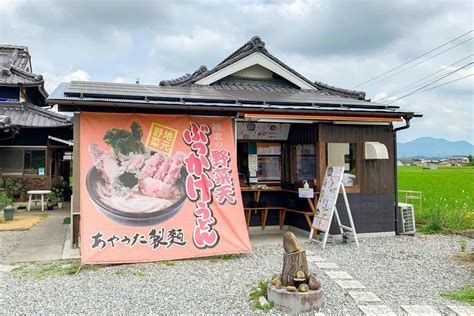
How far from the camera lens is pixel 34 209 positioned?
13.9 metres

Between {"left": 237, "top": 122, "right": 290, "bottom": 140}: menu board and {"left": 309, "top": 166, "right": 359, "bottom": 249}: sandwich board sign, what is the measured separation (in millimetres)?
1723

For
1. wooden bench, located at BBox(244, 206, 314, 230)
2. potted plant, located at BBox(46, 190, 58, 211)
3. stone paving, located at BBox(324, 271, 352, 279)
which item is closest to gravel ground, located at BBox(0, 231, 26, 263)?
potted plant, located at BBox(46, 190, 58, 211)

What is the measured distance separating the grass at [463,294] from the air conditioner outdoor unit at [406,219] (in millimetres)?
3635

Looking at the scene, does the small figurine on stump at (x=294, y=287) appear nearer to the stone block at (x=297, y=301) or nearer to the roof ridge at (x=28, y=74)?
the stone block at (x=297, y=301)

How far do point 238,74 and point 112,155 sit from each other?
540 cm

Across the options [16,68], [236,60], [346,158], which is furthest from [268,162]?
[16,68]

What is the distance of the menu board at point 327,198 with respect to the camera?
7383 millimetres

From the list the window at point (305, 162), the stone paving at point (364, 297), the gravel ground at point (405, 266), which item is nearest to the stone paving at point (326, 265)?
the gravel ground at point (405, 266)

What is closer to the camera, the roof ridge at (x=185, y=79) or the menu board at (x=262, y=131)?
the menu board at (x=262, y=131)

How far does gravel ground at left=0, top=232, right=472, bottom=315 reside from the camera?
4.46m

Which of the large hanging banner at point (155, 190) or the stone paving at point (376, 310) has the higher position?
the large hanging banner at point (155, 190)

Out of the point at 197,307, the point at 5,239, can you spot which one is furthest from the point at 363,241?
the point at 5,239

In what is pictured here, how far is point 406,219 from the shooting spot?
8.76m

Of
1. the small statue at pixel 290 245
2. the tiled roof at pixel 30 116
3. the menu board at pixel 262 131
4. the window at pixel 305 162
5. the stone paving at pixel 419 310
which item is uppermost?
the tiled roof at pixel 30 116
